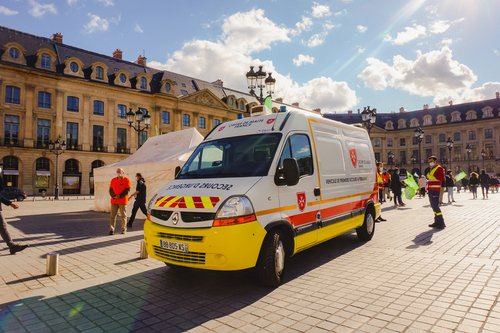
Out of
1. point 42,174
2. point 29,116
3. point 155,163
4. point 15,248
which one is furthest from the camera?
point 42,174

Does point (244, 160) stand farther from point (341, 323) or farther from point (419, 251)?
point (419, 251)

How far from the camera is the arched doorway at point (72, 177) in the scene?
132ft

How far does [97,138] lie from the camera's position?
43562 millimetres

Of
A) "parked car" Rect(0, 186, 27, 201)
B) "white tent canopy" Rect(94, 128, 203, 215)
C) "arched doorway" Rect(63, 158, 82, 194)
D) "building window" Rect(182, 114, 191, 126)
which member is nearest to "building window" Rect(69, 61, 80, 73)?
"arched doorway" Rect(63, 158, 82, 194)

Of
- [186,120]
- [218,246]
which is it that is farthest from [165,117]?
[218,246]

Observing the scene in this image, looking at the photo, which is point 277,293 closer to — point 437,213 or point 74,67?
point 437,213

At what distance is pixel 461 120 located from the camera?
7088 cm

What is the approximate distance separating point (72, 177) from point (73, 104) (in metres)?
9.18

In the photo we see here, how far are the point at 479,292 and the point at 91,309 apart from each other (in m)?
5.12

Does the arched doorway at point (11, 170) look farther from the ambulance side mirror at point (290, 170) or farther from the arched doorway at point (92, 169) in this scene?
the ambulance side mirror at point (290, 170)

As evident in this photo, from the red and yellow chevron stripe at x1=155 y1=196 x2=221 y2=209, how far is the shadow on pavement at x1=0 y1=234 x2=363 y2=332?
1248 millimetres

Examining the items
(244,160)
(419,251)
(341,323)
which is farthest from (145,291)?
(419,251)

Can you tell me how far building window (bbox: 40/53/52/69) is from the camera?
3856 centimetres

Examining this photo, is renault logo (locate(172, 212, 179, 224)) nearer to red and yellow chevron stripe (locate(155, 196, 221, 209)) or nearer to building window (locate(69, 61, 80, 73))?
red and yellow chevron stripe (locate(155, 196, 221, 209))
